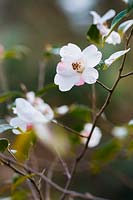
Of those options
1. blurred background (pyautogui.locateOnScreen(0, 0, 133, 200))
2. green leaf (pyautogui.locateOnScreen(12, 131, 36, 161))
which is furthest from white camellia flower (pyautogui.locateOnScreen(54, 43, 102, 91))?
blurred background (pyautogui.locateOnScreen(0, 0, 133, 200))

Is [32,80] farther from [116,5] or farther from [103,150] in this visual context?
[103,150]

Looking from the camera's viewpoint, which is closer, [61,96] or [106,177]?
[106,177]

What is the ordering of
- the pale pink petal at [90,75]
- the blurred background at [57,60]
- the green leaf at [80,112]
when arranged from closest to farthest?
the pale pink petal at [90,75] < the green leaf at [80,112] < the blurred background at [57,60]

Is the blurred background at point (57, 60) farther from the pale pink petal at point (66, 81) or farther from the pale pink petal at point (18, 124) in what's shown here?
the pale pink petal at point (66, 81)

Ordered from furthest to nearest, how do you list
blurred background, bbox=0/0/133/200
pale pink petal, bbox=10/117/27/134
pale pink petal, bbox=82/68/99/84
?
1. blurred background, bbox=0/0/133/200
2. pale pink petal, bbox=10/117/27/134
3. pale pink petal, bbox=82/68/99/84

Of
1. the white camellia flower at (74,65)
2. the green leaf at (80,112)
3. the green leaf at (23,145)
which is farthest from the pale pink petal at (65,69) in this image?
the green leaf at (80,112)

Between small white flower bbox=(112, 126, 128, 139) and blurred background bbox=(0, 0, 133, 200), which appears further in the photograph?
blurred background bbox=(0, 0, 133, 200)

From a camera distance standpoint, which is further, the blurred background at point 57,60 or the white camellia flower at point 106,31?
the blurred background at point 57,60

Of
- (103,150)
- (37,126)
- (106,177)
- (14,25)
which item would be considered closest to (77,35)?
(14,25)

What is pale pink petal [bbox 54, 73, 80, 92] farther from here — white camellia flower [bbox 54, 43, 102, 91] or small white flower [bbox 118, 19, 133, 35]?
small white flower [bbox 118, 19, 133, 35]
